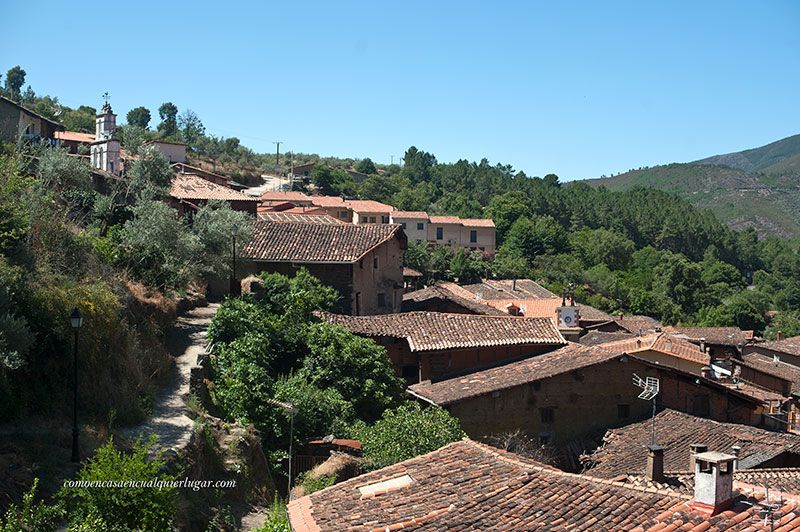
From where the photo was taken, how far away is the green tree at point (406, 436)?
65.4 ft

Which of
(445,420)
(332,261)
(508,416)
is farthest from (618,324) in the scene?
(445,420)

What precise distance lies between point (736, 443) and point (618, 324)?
27.3 metres

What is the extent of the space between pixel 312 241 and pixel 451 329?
296 inches

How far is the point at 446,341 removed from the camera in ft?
89.4

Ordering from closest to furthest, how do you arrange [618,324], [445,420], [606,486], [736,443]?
[606,486] → [445,420] → [736,443] → [618,324]

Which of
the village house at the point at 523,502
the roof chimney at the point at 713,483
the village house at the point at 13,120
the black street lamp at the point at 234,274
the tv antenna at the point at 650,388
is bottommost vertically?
the tv antenna at the point at 650,388

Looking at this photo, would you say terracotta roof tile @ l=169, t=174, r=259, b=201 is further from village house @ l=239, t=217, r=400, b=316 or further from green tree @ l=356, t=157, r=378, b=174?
green tree @ l=356, t=157, r=378, b=174

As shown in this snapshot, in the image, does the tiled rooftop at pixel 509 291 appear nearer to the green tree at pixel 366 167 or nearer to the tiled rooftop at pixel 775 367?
the tiled rooftop at pixel 775 367

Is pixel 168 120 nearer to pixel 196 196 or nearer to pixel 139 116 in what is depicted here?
pixel 139 116

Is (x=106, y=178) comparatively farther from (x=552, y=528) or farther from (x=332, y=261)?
(x=552, y=528)

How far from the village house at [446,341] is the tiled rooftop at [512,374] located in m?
0.56

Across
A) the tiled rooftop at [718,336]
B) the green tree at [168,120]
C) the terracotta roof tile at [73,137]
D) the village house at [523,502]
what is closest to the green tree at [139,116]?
the green tree at [168,120]

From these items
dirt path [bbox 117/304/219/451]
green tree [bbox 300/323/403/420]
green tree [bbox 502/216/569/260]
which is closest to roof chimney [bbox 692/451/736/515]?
dirt path [bbox 117/304/219/451]

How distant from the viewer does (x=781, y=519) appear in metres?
10.5
